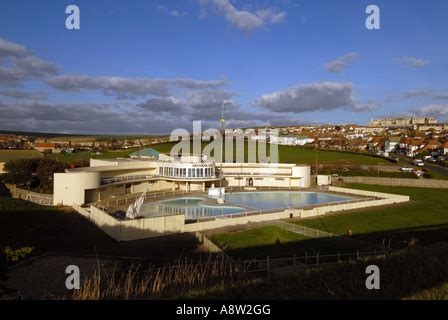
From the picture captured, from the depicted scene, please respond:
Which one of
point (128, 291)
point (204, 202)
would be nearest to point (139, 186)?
point (204, 202)

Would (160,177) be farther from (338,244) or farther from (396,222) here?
(338,244)

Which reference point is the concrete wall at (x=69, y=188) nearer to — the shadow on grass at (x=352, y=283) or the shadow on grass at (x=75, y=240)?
the shadow on grass at (x=75, y=240)

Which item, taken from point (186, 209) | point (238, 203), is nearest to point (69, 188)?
point (186, 209)

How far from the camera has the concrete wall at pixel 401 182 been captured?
39938mm

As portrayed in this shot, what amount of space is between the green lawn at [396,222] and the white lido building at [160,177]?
1401 cm

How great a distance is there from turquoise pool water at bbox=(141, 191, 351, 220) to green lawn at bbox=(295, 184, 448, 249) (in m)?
4.90

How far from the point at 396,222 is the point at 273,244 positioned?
32.1 ft

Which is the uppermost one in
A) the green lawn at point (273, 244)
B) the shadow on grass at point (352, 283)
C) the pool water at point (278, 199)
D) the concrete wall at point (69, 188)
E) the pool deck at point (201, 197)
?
the shadow on grass at point (352, 283)

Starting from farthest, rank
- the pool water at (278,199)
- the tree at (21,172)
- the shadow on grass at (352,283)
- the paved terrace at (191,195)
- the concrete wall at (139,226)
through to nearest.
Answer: the tree at (21,172)
the pool water at (278,199)
the paved terrace at (191,195)
the concrete wall at (139,226)
the shadow on grass at (352,283)

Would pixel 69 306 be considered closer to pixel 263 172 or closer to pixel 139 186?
pixel 139 186

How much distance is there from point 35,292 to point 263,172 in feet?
102

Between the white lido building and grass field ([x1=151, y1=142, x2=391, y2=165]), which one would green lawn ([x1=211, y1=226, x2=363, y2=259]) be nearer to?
the white lido building

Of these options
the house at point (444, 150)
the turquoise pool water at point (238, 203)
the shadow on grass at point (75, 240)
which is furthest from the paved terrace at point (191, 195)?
the house at point (444, 150)

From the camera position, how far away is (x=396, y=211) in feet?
86.7
